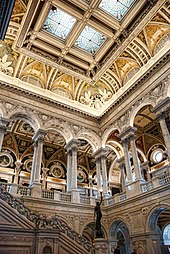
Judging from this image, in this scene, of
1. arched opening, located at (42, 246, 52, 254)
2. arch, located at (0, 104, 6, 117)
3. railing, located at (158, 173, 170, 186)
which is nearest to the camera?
arched opening, located at (42, 246, 52, 254)

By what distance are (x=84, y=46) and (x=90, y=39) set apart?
0.74 meters

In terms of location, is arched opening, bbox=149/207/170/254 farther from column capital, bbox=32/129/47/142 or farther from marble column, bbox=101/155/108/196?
column capital, bbox=32/129/47/142

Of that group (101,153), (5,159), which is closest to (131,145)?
(101,153)

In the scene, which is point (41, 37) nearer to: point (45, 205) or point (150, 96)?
point (150, 96)

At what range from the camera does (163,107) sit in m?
13.5

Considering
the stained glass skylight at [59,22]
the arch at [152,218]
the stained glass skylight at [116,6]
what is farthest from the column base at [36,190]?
the stained glass skylight at [116,6]

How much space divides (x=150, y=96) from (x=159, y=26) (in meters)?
4.48

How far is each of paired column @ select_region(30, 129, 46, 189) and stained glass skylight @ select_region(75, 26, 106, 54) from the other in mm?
6631

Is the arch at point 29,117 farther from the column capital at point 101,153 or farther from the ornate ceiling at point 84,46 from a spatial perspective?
the column capital at point 101,153

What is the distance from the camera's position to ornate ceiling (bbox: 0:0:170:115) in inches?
541

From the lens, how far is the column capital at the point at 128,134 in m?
15.6

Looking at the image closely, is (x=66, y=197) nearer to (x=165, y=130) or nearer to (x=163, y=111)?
(x=165, y=130)

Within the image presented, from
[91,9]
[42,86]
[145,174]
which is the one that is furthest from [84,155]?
[91,9]

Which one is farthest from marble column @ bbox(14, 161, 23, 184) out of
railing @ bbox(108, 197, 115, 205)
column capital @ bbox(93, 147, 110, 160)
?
railing @ bbox(108, 197, 115, 205)
